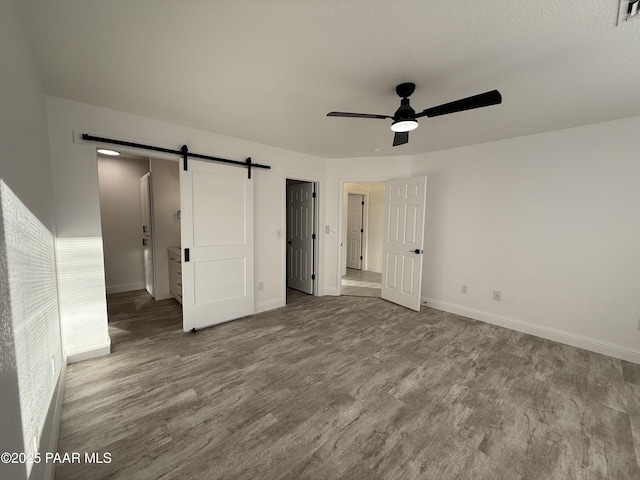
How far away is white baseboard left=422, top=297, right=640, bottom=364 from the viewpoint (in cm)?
284

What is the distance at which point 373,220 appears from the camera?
272 inches

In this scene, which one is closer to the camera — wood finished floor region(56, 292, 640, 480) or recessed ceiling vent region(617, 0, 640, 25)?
recessed ceiling vent region(617, 0, 640, 25)

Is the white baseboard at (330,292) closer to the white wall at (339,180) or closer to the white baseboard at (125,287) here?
the white wall at (339,180)

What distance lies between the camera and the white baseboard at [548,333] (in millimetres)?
2838

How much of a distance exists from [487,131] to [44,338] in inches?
182

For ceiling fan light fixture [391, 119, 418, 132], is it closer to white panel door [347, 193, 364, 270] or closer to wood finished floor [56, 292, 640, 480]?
wood finished floor [56, 292, 640, 480]

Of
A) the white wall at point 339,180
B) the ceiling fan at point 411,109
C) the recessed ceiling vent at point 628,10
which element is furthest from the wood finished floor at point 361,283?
the recessed ceiling vent at point 628,10

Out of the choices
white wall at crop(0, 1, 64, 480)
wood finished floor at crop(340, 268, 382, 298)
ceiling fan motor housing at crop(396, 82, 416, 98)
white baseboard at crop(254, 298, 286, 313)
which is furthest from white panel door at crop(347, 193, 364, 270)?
white wall at crop(0, 1, 64, 480)

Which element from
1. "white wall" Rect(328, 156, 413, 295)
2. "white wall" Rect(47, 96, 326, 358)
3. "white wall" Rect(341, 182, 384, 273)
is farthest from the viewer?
"white wall" Rect(341, 182, 384, 273)

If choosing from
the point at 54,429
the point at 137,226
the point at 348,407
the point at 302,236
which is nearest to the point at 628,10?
the point at 348,407

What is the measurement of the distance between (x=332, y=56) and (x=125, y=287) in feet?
17.7

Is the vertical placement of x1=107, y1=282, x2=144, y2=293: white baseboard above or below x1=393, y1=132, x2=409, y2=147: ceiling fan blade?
below

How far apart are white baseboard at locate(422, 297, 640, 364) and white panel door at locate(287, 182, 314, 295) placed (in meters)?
2.32

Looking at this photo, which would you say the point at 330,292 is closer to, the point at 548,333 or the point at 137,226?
the point at 548,333
